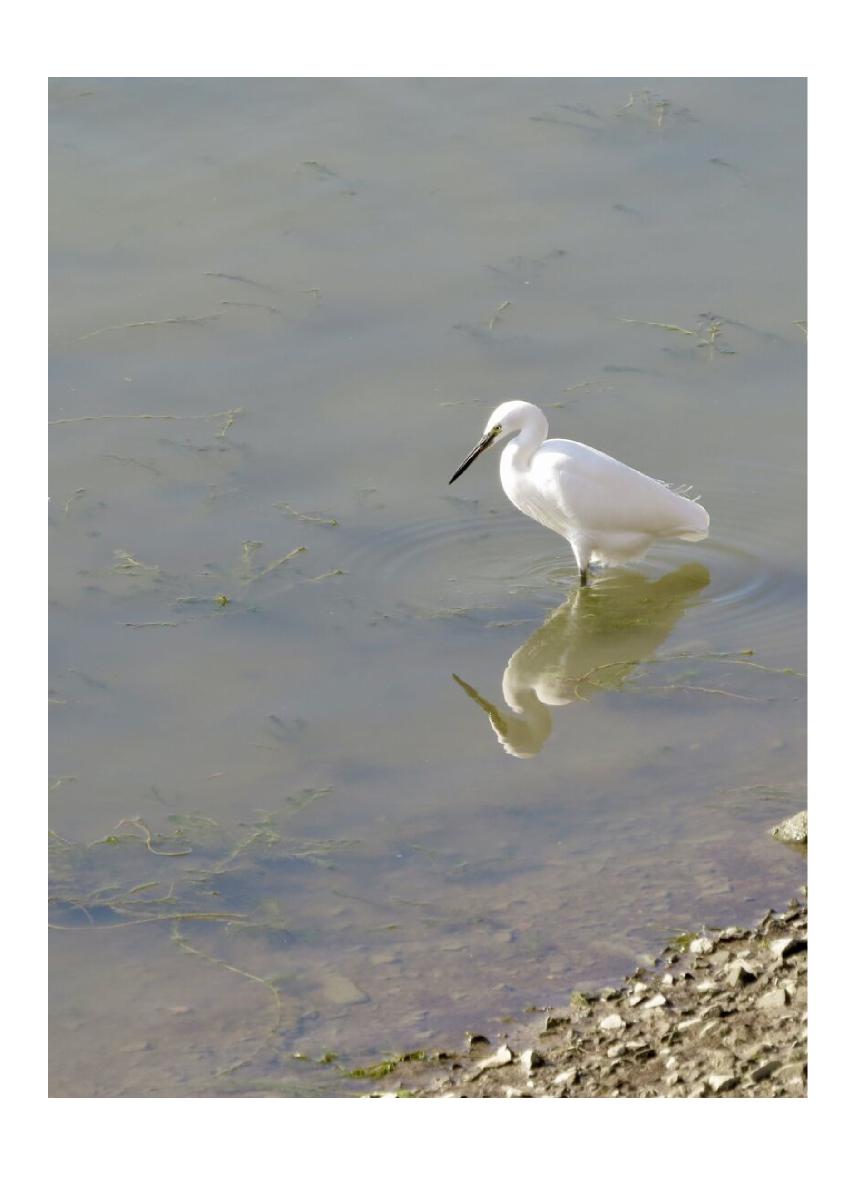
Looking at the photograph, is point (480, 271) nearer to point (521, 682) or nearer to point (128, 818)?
point (521, 682)

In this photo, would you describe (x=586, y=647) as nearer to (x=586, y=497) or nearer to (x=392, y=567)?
(x=586, y=497)

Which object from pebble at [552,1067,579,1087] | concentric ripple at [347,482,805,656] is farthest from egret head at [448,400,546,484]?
pebble at [552,1067,579,1087]

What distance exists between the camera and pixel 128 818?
5637mm

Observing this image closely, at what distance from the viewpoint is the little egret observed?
23.2 feet

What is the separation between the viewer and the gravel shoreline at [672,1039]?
12.4ft

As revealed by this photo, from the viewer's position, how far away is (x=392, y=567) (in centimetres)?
723

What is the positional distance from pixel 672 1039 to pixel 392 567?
353 cm

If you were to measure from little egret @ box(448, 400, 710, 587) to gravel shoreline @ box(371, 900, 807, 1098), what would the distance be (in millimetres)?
2723

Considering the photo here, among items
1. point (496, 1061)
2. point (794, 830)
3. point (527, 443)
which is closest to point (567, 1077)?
point (496, 1061)

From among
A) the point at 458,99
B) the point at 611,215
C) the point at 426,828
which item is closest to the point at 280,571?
the point at 426,828

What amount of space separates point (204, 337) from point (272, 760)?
12.2ft

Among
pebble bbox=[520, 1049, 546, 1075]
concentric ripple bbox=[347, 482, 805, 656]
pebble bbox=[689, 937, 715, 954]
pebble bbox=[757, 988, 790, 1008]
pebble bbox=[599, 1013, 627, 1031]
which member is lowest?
concentric ripple bbox=[347, 482, 805, 656]

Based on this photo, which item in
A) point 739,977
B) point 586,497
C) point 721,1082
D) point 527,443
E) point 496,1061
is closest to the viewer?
point 721,1082

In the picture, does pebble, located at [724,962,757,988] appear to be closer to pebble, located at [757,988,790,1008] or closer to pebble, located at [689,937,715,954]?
pebble, located at [757,988,790,1008]
